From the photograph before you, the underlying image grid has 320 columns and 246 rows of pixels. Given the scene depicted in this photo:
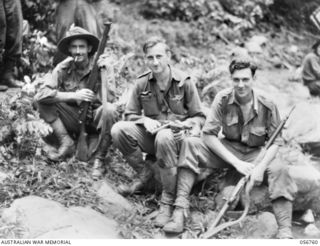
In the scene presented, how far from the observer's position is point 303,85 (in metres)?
9.09

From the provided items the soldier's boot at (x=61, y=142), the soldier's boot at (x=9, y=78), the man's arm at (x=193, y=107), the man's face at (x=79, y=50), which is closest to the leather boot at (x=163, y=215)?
the man's arm at (x=193, y=107)

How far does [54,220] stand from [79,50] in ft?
6.01

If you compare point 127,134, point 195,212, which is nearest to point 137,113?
point 127,134

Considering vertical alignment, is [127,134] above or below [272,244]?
above

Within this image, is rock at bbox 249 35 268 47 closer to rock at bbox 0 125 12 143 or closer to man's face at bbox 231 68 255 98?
man's face at bbox 231 68 255 98

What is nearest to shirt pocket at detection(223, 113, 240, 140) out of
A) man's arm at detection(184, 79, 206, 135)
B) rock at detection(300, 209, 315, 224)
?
man's arm at detection(184, 79, 206, 135)

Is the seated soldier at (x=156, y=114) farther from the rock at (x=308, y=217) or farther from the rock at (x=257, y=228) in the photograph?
the rock at (x=308, y=217)

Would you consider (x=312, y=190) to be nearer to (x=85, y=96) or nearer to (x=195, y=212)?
(x=195, y=212)

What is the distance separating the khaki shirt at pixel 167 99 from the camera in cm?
527

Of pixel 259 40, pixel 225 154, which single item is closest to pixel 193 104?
pixel 225 154

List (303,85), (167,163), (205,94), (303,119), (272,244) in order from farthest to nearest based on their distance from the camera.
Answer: (303,85) → (205,94) → (303,119) → (167,163) → (272,244)

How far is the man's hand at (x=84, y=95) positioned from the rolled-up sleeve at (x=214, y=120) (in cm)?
123

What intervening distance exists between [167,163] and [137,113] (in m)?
0.70

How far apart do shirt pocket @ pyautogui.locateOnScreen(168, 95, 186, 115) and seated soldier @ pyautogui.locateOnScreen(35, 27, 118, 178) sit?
58 centimetres
